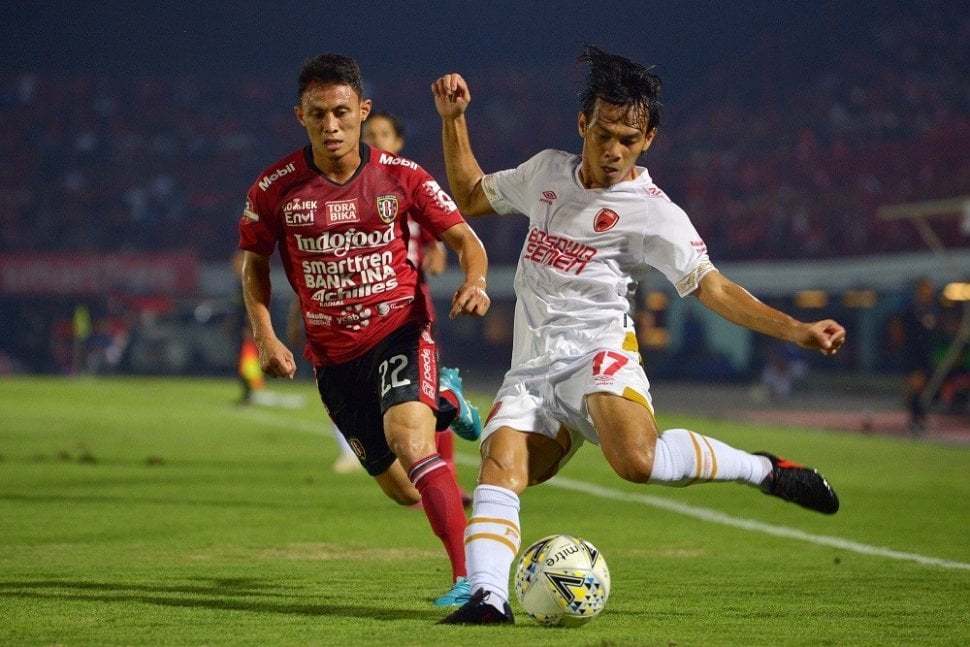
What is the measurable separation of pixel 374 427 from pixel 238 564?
1.19m

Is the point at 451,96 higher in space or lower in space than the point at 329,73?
lower

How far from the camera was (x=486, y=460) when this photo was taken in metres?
5.01

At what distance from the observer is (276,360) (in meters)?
5.38

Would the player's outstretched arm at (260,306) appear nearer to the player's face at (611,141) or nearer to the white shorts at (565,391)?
the white shorts at (565,391)

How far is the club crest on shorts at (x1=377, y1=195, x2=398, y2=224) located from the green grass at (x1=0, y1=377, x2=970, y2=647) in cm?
159

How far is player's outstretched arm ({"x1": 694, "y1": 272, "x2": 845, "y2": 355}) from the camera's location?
4641 mm

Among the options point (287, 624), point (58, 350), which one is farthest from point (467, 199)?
point (58, 350)

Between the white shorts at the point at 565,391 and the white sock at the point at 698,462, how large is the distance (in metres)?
0.19

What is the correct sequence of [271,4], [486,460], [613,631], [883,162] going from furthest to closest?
[271,4]
[883,162]
[486,460]
[613,631]

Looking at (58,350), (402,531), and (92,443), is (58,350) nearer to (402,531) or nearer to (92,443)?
(92,443)

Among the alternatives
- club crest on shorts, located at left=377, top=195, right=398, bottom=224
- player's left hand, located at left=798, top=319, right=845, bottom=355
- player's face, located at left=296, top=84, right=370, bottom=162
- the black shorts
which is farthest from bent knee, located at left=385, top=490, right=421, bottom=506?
player's left hand, located at left=798, top=319, right=845, bottom=355

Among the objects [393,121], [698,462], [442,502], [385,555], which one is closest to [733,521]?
[385,555]

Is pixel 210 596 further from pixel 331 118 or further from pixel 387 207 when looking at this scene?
pixel 331 118

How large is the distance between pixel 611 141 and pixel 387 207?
1096mm
